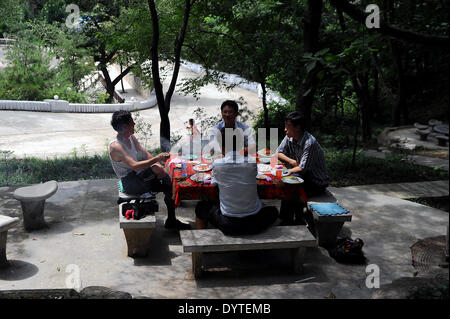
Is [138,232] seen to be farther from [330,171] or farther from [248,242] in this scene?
[330,171]

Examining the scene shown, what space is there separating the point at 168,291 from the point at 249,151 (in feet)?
8.12

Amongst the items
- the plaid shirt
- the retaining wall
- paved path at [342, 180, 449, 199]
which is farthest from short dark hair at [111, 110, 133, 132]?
the retaining wall

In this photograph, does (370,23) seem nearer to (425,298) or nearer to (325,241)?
(425,298)

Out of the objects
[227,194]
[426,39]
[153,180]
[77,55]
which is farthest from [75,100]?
[426,39]

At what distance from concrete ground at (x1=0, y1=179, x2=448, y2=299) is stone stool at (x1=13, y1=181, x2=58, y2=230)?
0.50 feet

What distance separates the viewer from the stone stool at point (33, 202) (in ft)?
20.4

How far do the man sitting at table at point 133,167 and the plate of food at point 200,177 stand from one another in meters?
0.47

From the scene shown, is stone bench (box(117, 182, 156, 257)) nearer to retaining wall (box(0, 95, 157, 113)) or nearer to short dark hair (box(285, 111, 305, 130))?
short dark hair (box(285, 111, 305, 130))

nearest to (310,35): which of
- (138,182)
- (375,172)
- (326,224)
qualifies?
(375,172)

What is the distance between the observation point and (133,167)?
19.5 feet

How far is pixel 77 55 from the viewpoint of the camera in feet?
85.7

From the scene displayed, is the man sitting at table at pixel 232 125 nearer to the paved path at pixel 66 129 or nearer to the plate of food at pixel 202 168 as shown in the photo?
the plate of food at pixel 202 168

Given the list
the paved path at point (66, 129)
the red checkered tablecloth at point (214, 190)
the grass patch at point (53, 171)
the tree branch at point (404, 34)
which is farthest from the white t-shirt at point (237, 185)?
the paved path at point (66, 129)
